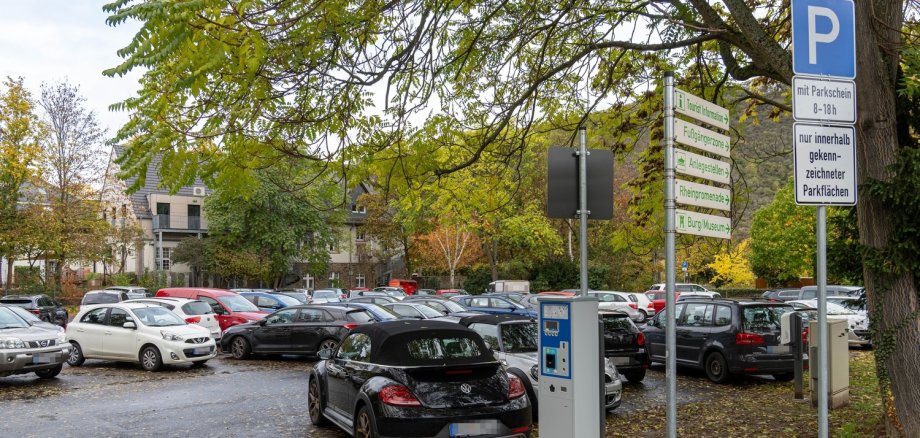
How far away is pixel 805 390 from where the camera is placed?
12.8 m

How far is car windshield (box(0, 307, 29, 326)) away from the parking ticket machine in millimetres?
12205

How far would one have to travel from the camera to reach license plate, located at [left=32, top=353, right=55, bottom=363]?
14.1 meters

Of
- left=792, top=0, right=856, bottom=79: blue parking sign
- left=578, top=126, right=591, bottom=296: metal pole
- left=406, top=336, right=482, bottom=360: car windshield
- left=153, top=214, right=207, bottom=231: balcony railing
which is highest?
left=153, top=214, right=207, bottom=231: balcony railing

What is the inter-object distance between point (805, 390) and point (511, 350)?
5.59m

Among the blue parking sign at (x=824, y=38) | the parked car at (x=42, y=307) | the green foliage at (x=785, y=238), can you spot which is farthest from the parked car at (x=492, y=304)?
the green foliage at (x=785, y=238)

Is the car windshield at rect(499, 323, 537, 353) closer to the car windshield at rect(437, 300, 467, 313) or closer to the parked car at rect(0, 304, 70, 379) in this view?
the parked car at rect(0, 304, 70, 379)

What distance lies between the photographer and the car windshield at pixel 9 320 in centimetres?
1452

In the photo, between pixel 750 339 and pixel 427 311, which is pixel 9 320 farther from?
pixel 750 339

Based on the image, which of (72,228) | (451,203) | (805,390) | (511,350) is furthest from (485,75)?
(72,228)

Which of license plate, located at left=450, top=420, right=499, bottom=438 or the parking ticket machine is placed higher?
the parking ticket machine

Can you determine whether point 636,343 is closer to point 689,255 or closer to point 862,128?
point 862,128

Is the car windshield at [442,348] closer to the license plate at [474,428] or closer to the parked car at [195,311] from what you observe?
the license plate at [474,428]

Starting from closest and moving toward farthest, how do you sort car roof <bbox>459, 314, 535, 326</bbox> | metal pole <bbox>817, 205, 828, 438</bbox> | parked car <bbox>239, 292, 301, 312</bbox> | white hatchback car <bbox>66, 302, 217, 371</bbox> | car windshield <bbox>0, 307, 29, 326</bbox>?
metal pole <bbox>817, 205, 828, 438</bbox>
car roof <bbox>459, 314, 535, 326</bbox>
car windshield <bbox>0, 307, 29, 326</bbox>
white hatchback car <bbox>66, 302, 217, 371</bbox>
parked car <bbox>239, 292, 301, 312</bbox>

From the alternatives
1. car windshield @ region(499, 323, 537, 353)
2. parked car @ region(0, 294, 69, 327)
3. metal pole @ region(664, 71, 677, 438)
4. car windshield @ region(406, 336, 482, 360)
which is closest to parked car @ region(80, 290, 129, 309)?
parked car @ region(0, 294, 69, 327)
